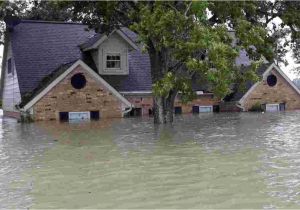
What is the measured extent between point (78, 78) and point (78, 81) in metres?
0.18

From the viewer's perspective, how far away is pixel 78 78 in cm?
2809

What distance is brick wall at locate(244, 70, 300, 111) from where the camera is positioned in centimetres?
3488

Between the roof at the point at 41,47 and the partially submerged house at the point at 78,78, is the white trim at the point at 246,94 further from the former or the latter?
the roof at the point at 41,47

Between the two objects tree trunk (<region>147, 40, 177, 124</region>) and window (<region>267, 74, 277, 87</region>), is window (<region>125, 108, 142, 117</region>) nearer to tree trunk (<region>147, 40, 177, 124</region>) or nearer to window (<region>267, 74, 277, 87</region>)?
tree trunk (<region>147, 40, 177, 124</region>)

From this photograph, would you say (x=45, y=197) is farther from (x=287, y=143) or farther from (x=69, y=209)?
(x=287, y=143)

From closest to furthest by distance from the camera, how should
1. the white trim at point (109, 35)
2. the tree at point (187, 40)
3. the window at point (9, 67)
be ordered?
the tree at point (187, 40)
the white trim at point (109, 35)
the window at point (9, 67)

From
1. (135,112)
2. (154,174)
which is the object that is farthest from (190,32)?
(135,112)

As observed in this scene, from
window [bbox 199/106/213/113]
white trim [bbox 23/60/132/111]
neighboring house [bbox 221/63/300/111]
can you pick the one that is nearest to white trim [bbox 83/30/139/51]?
white trim [bbox 23/60/132/111]

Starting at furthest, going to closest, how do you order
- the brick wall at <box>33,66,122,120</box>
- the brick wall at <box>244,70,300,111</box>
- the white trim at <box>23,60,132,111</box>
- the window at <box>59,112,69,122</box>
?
the brick wall at <box>244,70,300,111</box>, the window at <box>59,112,69,122</box>, the brick wall at <box>33,66,122,120</box>, the white trim at <box>23,60,132,111</box>

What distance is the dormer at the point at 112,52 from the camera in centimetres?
3125

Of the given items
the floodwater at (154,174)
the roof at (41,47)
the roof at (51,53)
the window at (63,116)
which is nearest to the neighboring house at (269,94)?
the roof at (51,53)

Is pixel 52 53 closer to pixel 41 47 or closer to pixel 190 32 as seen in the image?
pixel 41 47

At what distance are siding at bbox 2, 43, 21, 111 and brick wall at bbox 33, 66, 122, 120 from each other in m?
2.38

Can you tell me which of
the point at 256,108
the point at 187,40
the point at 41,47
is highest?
the point at 41,47
